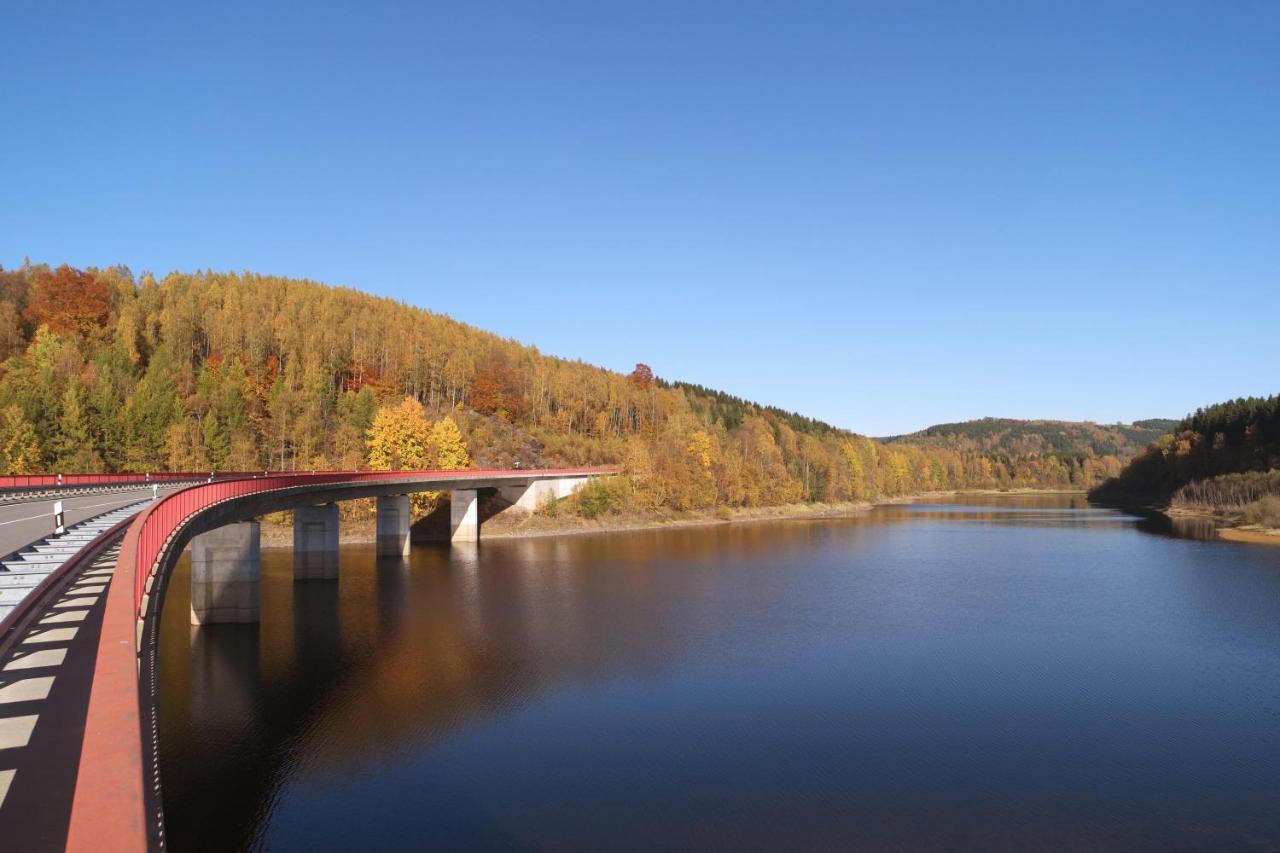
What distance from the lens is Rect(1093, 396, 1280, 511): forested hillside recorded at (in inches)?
4181

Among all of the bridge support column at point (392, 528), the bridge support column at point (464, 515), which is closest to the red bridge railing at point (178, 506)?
the bridge support column at point (392, 528)

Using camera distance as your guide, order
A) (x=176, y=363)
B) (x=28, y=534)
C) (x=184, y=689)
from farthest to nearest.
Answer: (x=176, y=363), (x=184, y=689), (x=28, y=534)

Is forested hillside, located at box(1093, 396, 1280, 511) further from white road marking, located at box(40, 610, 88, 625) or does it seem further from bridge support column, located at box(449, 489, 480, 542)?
white road marking, located at box(40, 610, 88, 625)

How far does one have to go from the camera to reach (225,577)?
123 feet

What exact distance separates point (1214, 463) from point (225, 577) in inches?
5501

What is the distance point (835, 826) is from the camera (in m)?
17.5

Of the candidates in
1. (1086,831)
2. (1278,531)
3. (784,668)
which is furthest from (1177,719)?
(1278,531)

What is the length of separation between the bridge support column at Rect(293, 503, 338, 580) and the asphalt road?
41.9 feet

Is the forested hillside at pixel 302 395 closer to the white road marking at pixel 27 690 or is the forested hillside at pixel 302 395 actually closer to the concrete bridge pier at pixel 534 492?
the concrete bridge pier at pixel 534 492

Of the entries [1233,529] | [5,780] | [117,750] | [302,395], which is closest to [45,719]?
[5,780]

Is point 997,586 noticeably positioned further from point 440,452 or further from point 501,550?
point 440,452

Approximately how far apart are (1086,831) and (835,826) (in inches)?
211

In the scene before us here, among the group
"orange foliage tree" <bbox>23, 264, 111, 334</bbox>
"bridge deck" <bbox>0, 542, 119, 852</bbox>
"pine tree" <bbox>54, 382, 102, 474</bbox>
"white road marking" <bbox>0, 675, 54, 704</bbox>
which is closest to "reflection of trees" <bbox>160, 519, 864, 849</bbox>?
"bridge deck" <bbox>0, 542, 119, 852</bbox>

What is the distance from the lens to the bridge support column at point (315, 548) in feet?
170
